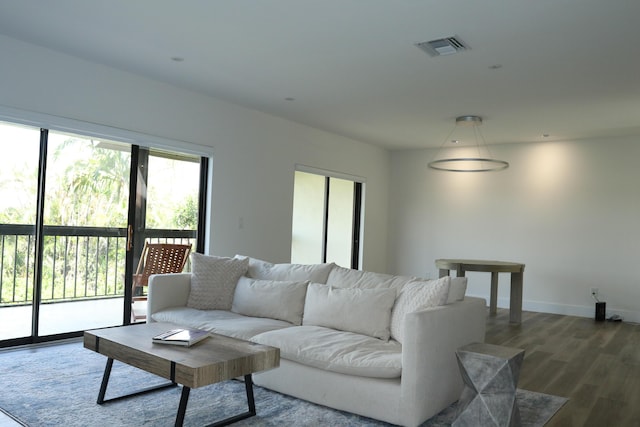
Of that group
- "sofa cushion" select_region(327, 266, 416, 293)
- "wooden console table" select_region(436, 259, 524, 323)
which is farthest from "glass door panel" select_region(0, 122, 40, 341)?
"wooden console table" select_region(436, 259, 524, 323)

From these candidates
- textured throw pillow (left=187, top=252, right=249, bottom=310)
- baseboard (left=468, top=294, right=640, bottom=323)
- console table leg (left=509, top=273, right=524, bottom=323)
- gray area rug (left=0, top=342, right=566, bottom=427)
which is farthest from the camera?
baseboard (left=468, top=294, right=640, bottom=323)

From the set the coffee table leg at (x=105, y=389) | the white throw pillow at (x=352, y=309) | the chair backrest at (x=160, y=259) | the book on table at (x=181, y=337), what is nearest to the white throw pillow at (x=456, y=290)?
the white throw pillow at (x=352, y=309)

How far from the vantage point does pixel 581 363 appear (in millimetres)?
4117

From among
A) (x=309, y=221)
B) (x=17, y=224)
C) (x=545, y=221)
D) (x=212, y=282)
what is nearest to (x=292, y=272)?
(x=212, y=282)

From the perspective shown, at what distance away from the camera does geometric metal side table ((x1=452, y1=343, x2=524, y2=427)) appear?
8.10 ft

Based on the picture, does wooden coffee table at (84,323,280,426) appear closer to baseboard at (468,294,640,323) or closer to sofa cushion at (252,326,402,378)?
sofa cushion at (252,326,402,378)

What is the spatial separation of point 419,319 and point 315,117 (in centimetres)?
406

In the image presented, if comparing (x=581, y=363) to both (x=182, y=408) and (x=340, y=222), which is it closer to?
(x=182, y=408)

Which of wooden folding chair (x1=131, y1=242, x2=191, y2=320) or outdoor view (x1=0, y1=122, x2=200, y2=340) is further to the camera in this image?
wooden folding chair (x1=131, y1=242, x2=191, y2=320)

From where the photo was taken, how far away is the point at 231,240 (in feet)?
18.4

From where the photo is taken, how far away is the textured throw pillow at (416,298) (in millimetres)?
2898

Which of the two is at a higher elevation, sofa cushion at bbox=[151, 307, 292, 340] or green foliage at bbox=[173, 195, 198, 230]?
green foliage at bbox=[173, 195, 198, 230]

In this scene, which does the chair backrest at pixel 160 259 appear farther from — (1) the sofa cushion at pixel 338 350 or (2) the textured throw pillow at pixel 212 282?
(1) the sofa cushion at pixel 338 350

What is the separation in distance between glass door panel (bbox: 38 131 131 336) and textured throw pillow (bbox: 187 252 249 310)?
1131 mm
